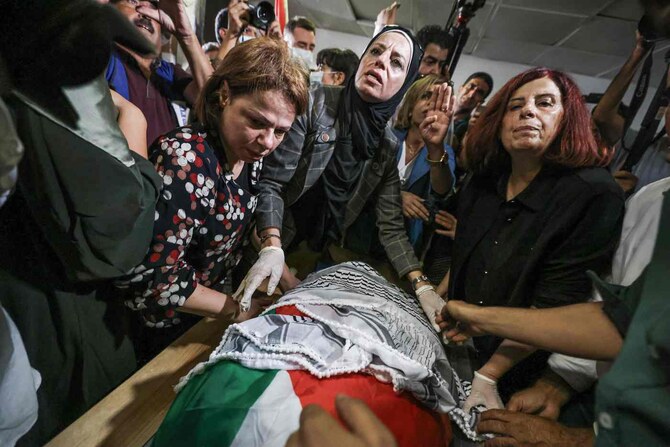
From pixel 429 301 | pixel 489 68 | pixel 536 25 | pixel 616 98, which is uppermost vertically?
pixel 536 25

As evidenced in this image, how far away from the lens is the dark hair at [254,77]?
2.69 feet

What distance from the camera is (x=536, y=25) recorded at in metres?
3.68

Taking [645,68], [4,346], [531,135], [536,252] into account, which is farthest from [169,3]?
[645,68]

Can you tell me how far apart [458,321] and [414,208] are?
1.96 ft

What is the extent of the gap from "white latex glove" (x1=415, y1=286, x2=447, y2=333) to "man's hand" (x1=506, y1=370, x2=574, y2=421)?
12.4 inches

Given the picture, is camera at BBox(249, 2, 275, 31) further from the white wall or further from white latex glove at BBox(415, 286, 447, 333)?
the white wall

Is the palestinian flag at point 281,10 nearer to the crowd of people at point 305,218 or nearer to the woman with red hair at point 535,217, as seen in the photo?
the crowd of people at point 305,218

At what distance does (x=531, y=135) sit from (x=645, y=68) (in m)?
1.13

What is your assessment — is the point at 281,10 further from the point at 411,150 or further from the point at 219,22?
the point at 411,150

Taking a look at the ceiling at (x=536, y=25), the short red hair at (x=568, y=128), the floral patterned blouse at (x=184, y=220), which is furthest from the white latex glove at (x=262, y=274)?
the ceiling at (x=536, y=25)

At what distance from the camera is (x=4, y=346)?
1.41ft

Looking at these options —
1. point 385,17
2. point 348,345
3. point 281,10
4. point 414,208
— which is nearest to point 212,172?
point 348,345

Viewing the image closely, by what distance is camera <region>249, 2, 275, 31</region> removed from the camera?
153cm

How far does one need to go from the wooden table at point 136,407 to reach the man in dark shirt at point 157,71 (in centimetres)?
80
